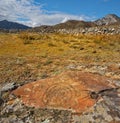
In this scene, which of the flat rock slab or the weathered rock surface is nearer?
the weathered rock surface

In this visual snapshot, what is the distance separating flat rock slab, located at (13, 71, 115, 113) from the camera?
8195 mm

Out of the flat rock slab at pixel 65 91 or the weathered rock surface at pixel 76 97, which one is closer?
the weathered rock surface at pixel 76 97

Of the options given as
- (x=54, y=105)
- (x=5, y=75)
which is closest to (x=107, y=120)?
(x=54, y=105)

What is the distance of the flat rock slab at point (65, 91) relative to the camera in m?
8.20

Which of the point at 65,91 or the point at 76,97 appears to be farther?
the point at 65,91

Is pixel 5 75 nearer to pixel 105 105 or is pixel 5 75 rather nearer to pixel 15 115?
pixel 15 115

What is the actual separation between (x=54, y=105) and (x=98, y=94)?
1.15 meters

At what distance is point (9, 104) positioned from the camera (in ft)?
28.4

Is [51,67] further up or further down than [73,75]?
further down

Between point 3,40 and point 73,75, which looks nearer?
point 73,75

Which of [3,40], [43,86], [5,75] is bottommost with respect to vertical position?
[3,40]

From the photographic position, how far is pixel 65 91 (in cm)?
863

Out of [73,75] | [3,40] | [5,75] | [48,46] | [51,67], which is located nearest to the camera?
[73,75]

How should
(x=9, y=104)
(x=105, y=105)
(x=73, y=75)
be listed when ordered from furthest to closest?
1. (x=73, y=75)
2. (x=9, y=104)
3. (x=105, y=105)
